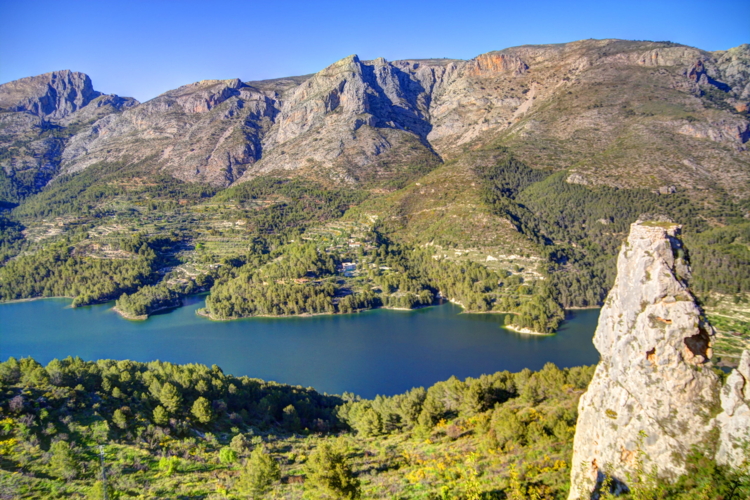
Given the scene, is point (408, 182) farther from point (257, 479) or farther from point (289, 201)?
point (257, 479)

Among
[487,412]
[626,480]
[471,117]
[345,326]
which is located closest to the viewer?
[626,480]

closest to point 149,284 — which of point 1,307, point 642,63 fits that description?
point 1,307

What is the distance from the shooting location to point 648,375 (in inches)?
396

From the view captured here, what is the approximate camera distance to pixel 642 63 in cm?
12388

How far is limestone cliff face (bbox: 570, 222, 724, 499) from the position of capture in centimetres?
958

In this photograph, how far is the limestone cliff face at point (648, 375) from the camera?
9578 mm

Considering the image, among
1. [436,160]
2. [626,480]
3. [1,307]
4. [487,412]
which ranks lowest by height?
[1,307]

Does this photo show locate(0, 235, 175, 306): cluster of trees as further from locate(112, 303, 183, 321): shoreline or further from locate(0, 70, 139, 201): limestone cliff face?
locate(0, 70, 139, 201): limestone cliff face

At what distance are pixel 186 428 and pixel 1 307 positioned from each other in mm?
73858

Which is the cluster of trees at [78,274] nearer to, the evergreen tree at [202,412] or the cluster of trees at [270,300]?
the cluster of trees at [270,300]

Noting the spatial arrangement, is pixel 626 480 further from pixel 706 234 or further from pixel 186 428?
pixel 706 234

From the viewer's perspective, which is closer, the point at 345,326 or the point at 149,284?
the point at 345,326

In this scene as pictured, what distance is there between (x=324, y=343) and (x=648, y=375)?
4795 centimetres

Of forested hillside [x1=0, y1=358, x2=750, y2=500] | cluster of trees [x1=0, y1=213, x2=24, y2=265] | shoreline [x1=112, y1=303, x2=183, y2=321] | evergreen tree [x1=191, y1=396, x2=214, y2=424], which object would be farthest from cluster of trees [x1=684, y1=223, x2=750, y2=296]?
cluster of trees [x1=0, y1=213, x2=24, y2=265]
